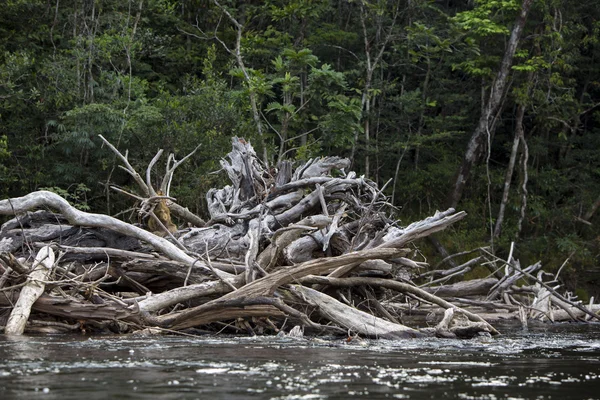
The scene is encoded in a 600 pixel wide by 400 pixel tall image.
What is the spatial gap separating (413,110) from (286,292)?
47.7ft

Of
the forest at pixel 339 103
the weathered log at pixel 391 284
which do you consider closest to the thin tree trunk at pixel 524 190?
the forest at pixel 339 103

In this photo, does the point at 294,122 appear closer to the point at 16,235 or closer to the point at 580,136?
the point at 580,136

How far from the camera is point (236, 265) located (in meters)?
10.7

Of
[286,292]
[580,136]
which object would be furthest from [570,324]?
[580,136]

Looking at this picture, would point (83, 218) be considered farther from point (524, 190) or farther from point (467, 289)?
point (524, 190)

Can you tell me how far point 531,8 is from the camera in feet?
76.9

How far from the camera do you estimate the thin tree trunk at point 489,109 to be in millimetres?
21719

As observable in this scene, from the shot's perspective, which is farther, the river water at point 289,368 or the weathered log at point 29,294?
the weathered log at point 29,294

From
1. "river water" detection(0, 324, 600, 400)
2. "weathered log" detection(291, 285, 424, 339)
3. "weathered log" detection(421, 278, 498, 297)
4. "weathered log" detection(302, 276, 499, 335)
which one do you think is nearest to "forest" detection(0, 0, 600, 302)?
"weathered log" detection(421, 278, 498, 297)

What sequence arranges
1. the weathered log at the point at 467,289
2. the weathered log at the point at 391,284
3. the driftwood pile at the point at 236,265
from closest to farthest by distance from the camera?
the driftwood pile at the point at 236,265, the weathered log at the point at 391,284, the weathered log at the point at 467,289

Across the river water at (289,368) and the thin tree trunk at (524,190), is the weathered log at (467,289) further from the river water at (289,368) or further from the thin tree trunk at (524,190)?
the thin tree trunk at (524,190)

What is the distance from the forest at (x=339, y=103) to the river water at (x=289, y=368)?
411 inches

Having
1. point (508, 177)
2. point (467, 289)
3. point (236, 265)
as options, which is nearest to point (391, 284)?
point (236, 265)

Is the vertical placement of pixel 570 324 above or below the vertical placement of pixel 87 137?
below
